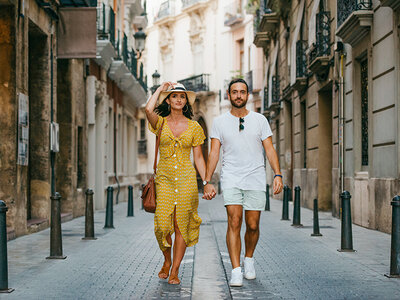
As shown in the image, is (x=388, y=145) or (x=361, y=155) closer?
(x=388, y=145)

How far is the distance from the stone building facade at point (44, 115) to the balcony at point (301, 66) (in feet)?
18.5

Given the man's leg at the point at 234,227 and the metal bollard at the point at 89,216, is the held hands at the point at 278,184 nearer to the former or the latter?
the man's leg at the point at 234,227

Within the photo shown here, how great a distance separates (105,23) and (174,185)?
46.5 ft

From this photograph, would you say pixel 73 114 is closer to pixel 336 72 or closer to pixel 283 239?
pixel 336 72

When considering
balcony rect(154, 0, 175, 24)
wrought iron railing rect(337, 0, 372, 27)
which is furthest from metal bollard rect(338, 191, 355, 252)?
balcony rect(154, 0, 175, 24)

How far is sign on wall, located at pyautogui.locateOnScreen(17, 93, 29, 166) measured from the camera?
1123 centimetres

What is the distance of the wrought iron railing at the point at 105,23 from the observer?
19.0 m

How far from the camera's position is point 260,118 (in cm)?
651

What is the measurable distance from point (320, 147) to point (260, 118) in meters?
11.9

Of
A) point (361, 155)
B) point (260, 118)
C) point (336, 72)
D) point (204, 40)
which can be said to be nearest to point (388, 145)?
point (361, 155)

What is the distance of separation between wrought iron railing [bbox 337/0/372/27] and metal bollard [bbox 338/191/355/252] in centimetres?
518

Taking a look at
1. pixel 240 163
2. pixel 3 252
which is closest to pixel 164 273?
pixel 240 163

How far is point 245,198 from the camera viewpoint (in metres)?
6.41

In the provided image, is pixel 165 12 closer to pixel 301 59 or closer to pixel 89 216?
pixel 301 59
